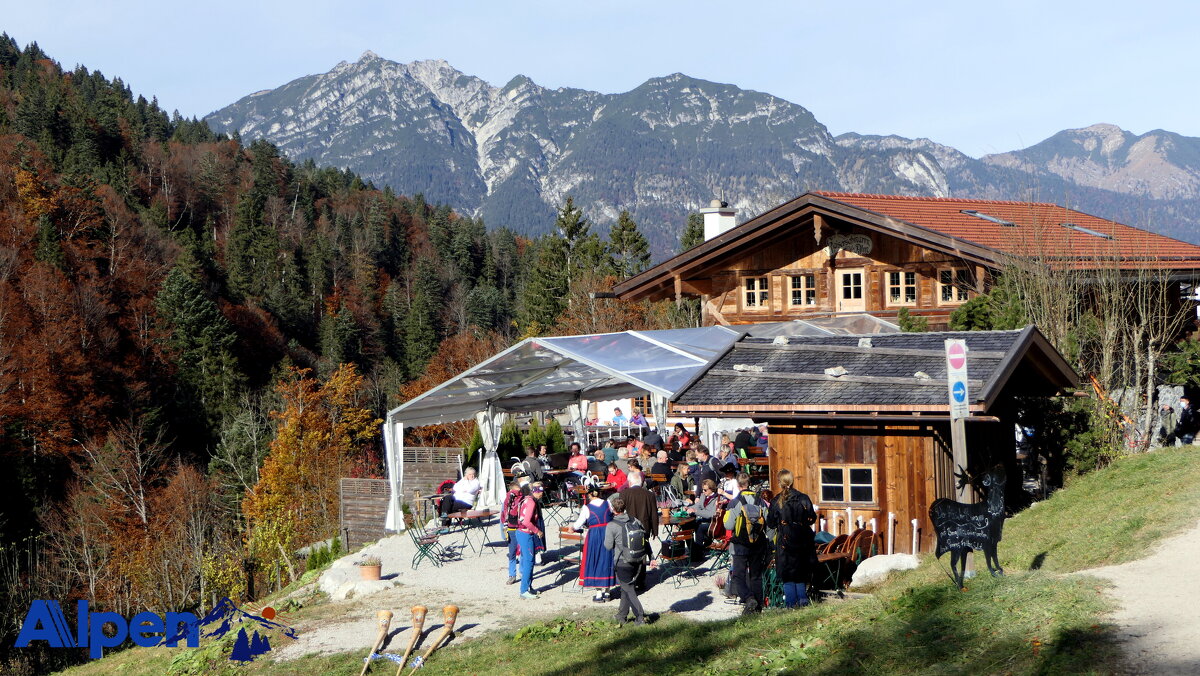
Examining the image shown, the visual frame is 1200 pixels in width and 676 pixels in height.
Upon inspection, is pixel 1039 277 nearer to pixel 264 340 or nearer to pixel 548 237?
pixel 548 237

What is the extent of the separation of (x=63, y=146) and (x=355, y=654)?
3508 inches

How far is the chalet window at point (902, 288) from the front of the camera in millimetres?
24891

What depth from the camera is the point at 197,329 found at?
6656cm

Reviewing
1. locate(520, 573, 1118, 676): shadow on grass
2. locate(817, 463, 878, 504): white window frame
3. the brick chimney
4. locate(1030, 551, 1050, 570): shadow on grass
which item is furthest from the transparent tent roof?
the brick chimney

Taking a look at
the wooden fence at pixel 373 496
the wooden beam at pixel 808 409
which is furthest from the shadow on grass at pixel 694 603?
the wooden fence at pixel 373 496

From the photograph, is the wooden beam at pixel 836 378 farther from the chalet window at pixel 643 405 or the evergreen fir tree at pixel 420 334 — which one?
the evergreen fir tree at pixel 420 334

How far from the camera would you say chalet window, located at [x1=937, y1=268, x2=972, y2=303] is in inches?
939

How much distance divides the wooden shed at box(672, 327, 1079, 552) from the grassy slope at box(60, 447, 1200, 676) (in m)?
1.30

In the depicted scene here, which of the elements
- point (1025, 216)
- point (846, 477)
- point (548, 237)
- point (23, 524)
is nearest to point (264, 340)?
point (548, 237)

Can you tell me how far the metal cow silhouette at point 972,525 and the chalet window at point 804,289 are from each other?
656 inches

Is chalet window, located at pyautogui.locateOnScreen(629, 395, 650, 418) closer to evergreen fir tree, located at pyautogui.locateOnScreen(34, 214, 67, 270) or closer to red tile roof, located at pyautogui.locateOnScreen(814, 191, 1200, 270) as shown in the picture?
red tile roof, located at pyautogui.locateOnScreen(814, 191, 1200, 270)

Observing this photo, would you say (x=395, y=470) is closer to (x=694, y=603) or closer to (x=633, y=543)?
(x=694, y=603)

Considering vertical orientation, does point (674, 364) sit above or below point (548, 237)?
below

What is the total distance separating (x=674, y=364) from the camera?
1778cm
